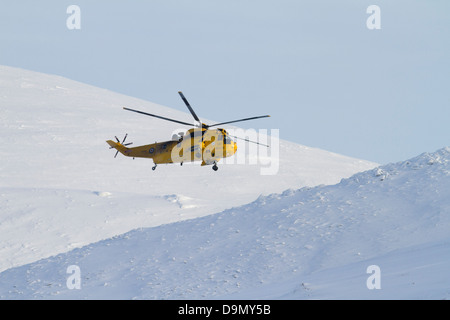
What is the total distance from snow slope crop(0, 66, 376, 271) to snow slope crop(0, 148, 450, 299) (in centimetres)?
1504

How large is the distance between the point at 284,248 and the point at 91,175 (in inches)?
1735

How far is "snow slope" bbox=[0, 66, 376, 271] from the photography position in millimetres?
52312

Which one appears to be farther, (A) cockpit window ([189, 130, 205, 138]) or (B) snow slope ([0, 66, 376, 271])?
(B) snow slope ([0, 66, 376, 271])

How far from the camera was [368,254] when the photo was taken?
27.3 metres

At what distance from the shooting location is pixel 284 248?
97.0ft

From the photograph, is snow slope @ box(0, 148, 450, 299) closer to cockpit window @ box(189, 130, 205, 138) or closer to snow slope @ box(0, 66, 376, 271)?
cockpit window @ box(189, 130, 205, 138)

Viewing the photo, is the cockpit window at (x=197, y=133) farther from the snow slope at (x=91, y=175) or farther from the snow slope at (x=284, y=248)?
the snow slope at (x=91, y=175)

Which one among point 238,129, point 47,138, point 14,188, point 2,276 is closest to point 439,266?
point 2,276

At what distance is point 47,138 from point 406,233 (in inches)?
2452

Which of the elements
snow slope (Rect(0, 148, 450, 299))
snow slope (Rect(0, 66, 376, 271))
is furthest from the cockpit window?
snow slope (Rect(0, 66, 376, 271))

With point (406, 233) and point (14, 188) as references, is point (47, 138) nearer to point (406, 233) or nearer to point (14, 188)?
point (14, 188)

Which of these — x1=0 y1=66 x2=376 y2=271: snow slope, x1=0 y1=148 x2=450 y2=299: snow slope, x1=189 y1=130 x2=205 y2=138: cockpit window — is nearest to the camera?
x1=0 y1=148 x2=450 y2=299: snow slope

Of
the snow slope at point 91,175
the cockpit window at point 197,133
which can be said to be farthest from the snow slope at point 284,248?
the snow slope at point 91,175
